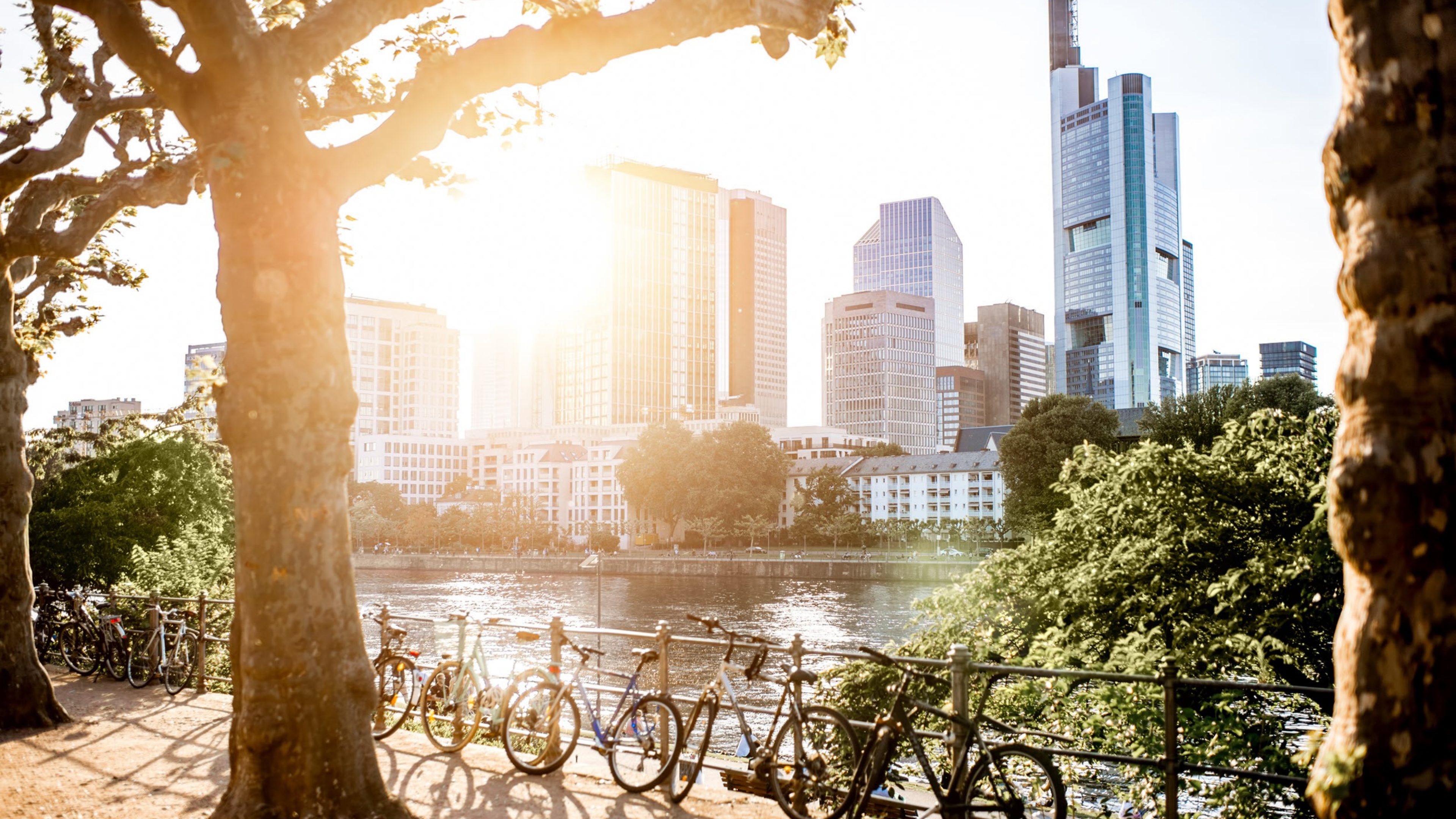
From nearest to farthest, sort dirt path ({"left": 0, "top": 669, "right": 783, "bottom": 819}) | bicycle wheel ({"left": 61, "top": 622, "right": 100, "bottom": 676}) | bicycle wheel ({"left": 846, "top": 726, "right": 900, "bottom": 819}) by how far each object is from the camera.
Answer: bicycle wheel ({"left": 846, "top": 726, "right": 900, "bottom": 819}), dirt path ({"left": 0, "top": 669, "right": 783, "bottom": 819}), bicycle wheel ({"left": 61, "top": 622, "right": 100, "bottom": 676})

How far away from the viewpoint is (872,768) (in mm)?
6215

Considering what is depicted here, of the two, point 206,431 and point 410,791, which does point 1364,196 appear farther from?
point 206,431

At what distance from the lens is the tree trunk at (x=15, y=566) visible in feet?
31.5

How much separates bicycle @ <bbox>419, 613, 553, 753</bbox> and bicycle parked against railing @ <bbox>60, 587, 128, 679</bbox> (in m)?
6.18

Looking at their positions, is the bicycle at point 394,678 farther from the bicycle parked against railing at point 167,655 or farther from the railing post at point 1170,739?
the railing post at point 1170,739

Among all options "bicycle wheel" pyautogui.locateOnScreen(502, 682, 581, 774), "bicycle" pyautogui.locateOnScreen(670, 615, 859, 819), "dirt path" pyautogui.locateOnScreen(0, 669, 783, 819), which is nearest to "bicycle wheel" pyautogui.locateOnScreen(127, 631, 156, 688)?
"dirt path" pyautogui.locateOnScreen(0, 669, 783, 819)

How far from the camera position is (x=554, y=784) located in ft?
24.7

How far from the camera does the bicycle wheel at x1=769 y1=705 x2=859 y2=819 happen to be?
640cm

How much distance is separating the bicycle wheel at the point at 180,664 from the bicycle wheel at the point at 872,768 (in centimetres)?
907

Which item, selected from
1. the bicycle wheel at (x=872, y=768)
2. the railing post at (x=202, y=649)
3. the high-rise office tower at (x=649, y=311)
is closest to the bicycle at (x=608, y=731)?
the bicycle wheel at (x=872, y=768)

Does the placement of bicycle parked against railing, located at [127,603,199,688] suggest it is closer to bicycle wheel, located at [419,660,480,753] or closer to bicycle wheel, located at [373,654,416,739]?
bicycle wheel, located at [373,654,416,739]

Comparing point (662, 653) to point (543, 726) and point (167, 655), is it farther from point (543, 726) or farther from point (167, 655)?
point (167, 655)

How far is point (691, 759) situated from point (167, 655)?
7804 millimetres

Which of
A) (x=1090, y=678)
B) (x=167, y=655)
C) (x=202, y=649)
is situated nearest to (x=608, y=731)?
(x=1090, y=678)
